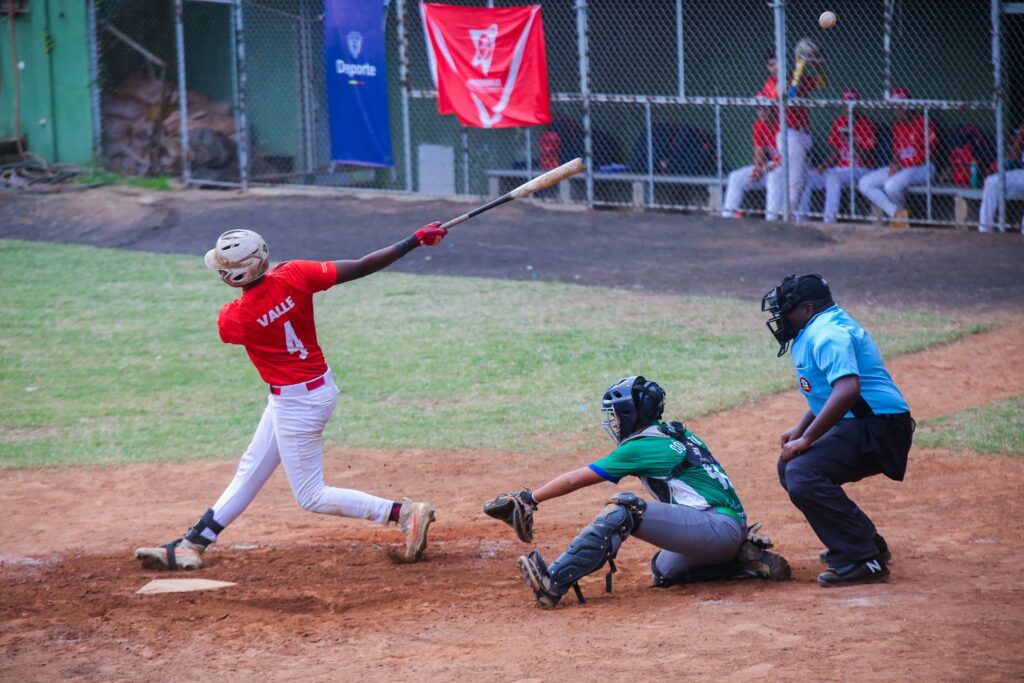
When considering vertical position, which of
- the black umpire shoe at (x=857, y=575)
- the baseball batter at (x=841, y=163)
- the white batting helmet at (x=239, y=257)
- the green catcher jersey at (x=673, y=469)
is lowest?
the black umpire shoe at (x=857, y=575)

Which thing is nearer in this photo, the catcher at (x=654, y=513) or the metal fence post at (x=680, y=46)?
the catcher at (x=654, y=513)

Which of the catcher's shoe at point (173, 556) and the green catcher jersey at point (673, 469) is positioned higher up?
the green catcher jersey at point (673, 469)

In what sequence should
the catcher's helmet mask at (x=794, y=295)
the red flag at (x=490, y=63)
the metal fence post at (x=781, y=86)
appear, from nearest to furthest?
the catcher's helmet mask at (x=794, y=295) → the metal fence post at (x=781, y=86) → the red flag at (x=490, y=63)

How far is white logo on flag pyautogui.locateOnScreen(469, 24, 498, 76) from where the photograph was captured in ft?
54.9

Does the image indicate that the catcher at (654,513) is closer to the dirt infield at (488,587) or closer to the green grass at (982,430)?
the dirt infield at (488,587)

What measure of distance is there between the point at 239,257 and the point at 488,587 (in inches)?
80.5

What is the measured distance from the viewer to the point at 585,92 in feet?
54.2

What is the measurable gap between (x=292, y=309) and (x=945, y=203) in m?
11.7

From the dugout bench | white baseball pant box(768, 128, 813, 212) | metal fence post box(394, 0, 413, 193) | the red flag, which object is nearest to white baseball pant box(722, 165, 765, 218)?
the dugout bench

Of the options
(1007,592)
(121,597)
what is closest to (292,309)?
(121,597)

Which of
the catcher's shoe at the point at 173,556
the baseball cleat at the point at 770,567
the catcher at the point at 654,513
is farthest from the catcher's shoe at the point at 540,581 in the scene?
the catcher's shoe at the point at 173,556

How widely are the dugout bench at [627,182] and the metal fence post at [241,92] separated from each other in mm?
3894

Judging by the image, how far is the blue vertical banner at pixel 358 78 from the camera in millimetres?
17875

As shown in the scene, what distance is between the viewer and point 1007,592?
5270 mm
